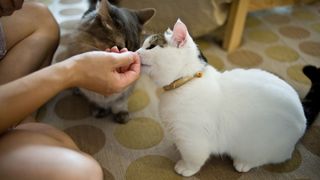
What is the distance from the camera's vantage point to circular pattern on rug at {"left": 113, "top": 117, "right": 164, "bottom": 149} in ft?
3.57

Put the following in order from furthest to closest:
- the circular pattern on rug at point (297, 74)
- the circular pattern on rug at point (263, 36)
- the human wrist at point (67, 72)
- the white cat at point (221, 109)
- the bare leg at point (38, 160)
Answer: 1. the circular pattern on rug at point (263, 36)
2. the circular pattern on rug at point (297, 74)
3. the white cat at point (221, 109)
4. the human wrist at point (67, 72)
5. the bare leg at point (38, 160)

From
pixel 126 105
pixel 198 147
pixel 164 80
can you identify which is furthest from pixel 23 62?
pixel 198 147

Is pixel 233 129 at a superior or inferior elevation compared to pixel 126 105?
superior

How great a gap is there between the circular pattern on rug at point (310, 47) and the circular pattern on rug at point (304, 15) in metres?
0.26

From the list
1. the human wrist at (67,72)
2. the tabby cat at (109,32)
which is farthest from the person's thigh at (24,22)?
the human wrist at (67,72)

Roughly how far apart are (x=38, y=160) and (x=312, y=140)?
92cm

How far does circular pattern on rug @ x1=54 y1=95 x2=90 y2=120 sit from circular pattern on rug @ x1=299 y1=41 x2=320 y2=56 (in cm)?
109

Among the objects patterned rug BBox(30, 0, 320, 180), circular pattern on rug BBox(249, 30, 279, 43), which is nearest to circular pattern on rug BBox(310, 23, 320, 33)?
patterned rug BBox(30, 0, 320, 180)

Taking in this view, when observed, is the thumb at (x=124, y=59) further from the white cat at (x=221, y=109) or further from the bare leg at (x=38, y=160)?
the bare leg at (x=38, y=160)

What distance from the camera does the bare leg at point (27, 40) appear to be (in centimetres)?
98

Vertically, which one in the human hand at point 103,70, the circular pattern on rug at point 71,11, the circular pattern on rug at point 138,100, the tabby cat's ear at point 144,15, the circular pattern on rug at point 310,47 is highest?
the human hand at point 103,70

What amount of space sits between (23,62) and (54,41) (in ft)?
0.68

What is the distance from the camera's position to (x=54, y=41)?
3.89 feet

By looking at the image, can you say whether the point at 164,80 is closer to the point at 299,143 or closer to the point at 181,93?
the point at 181,93
